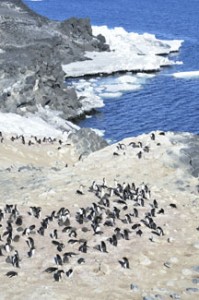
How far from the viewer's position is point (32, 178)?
1414 inches

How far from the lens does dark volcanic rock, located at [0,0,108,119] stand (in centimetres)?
8012

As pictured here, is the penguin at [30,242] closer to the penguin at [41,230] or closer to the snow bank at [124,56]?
the penguin at [41,230]

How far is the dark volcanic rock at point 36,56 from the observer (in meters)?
80.1

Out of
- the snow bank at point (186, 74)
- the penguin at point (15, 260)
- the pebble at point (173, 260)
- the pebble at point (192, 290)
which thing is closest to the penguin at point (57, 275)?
the penguin at point (15, 260)

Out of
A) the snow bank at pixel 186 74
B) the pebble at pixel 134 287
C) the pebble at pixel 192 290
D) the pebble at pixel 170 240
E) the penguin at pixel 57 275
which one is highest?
→ the snow bank at pixel 186 74

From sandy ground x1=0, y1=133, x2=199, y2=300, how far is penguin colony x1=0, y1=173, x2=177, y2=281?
0.29 ft

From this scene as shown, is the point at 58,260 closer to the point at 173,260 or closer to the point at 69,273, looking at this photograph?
the point at 69,273

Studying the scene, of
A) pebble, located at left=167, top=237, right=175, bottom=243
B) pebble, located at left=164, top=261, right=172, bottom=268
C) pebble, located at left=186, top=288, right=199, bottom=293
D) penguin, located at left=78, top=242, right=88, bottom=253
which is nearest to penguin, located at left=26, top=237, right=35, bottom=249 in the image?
penguin, located at left=78, top=242, right=88, bottom=253

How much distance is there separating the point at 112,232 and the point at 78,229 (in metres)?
1.62

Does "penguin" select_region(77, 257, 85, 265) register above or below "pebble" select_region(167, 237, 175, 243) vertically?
below

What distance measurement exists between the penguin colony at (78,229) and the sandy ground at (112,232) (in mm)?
88

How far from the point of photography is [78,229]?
1107 inches

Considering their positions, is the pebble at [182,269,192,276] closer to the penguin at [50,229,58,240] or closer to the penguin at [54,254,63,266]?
the penguin at [54,254,63,266]

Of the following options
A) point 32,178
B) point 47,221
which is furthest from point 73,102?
point 47,221
